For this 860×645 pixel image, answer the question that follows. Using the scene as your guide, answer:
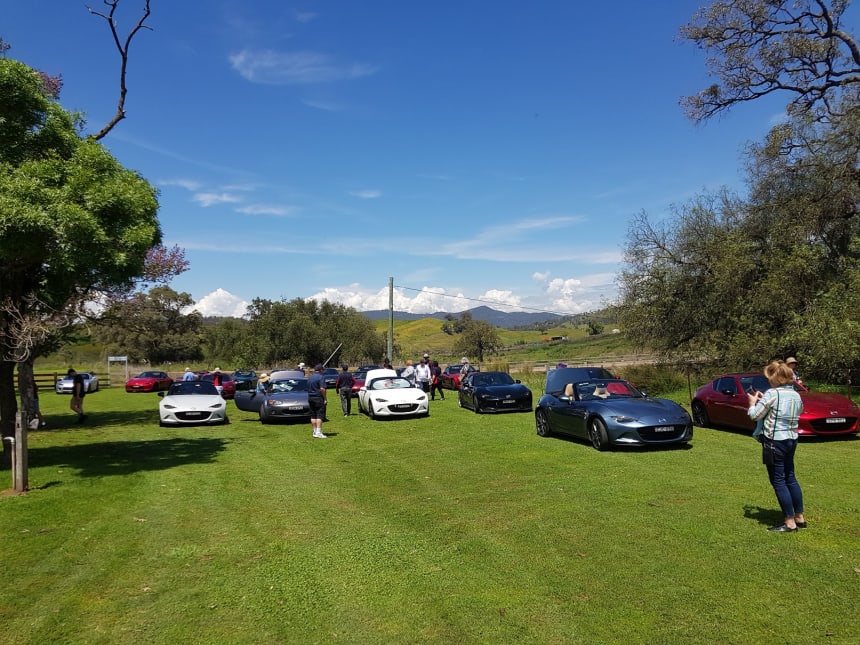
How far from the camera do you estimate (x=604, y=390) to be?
12516 mm

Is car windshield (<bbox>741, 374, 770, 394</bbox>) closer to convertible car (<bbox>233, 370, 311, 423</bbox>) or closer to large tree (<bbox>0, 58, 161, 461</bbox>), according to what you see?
convertible car (<bbox>233, 370, 311, 423</bbox>)

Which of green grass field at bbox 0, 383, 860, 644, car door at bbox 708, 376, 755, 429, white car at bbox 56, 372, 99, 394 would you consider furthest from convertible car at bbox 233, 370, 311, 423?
white car at bbox 56, 372, 99, 394

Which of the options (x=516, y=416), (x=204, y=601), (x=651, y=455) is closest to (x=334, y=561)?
(x=204, y=601)

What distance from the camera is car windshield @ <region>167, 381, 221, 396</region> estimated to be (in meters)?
19.2

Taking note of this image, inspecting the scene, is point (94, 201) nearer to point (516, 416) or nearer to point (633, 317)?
point (516, 416)

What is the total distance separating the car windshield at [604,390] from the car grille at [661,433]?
1445mm

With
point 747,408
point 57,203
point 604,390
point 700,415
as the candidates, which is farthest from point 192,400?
point 747,408

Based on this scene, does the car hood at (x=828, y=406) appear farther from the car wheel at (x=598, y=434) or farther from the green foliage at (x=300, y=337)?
the green foliage at (x=300, y=337)

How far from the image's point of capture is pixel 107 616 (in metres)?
4.36

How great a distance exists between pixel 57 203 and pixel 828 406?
14197 millimetres

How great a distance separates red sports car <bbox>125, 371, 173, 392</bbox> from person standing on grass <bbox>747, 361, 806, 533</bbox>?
3936cm

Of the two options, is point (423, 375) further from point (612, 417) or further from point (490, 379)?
point (612, 417)

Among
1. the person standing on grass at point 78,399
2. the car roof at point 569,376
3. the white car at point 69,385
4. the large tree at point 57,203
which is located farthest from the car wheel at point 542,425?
the white car at point 69,385

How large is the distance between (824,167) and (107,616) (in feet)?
84.1
